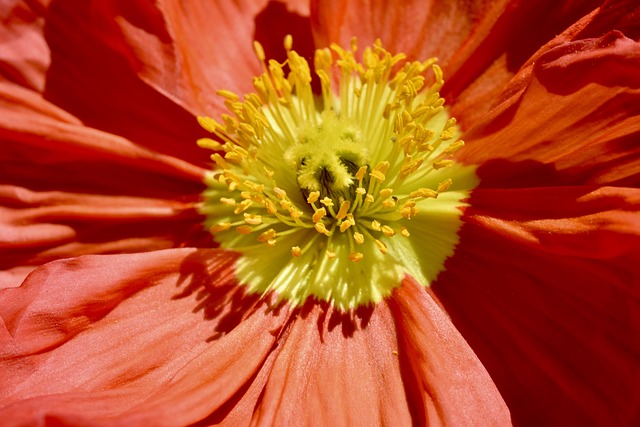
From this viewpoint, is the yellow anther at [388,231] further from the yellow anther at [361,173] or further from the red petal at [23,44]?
the red petal at [23,44]

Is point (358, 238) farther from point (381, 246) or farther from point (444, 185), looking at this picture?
point (444, 185)

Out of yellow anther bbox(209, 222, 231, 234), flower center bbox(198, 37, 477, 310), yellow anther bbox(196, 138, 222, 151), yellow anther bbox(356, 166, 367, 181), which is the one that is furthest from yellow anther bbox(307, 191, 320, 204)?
yellow anther bbox(196, 138, 222, 151)

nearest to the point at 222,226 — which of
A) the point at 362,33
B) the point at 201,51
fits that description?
the point at 201,51

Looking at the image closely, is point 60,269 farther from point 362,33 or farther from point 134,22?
point 362,33

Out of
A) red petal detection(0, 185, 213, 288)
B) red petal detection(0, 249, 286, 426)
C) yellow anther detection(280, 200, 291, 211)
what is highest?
yellow anther detection(280, 200, 291, 211)

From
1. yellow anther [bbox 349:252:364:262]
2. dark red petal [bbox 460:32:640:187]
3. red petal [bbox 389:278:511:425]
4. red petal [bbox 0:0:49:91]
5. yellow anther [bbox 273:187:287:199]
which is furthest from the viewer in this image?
red petal [bbox 0:0:49:91]

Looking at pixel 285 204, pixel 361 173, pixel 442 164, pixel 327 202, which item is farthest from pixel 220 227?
pixel 442 164

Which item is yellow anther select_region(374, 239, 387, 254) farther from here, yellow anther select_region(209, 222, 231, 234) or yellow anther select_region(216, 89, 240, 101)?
yellow anther select_region(216, 89, 240, 101)
